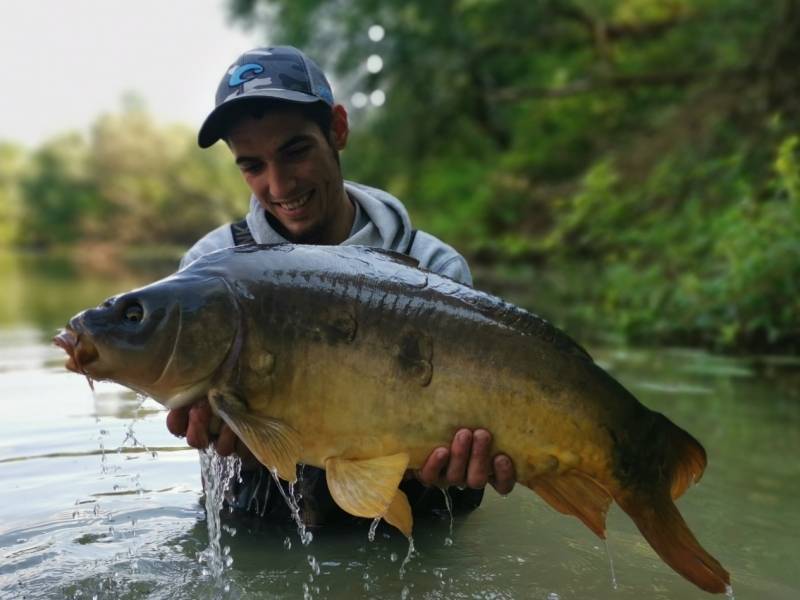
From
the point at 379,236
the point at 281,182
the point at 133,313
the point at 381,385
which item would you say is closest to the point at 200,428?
the point at 133,313

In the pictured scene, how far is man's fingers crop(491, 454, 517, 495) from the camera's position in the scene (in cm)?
225

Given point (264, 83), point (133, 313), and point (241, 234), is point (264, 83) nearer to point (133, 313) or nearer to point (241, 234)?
point (241, 234)

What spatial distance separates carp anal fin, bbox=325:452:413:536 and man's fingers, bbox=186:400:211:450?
0.35 metres

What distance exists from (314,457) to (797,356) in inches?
190

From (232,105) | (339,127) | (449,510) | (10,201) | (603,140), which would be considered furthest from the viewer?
(10,201)

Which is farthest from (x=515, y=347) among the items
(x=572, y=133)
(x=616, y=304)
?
(x=572, y=133)

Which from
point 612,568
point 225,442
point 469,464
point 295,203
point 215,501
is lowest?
point 612,568

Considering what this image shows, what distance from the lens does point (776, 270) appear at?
566 cm

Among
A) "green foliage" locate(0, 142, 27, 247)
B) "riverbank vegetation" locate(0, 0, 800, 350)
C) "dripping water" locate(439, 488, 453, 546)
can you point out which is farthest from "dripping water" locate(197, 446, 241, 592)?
"green foliage" locate(0, 142, 27, 247)

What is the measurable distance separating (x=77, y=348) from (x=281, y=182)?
108cm

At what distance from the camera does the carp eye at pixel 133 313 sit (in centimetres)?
211

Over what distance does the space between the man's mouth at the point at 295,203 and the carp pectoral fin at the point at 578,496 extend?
1327 mm

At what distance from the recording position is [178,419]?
2355 mm

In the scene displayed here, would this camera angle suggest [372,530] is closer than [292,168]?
Yes
